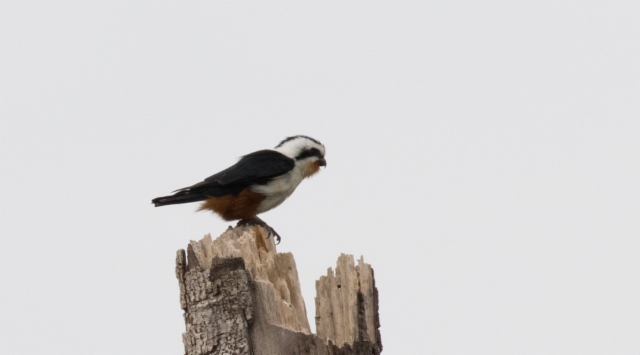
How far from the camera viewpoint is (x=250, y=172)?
9336 mm

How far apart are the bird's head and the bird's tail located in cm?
124

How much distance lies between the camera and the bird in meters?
9.18

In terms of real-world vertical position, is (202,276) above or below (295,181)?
below

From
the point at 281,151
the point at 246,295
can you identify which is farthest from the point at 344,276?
the point at 281,151

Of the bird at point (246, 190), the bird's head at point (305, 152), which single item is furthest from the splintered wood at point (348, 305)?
the bird's head at point (305, 152)

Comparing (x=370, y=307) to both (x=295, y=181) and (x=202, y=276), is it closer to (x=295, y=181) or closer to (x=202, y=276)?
(x=202, y=276)

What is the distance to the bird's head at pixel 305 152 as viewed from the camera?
9992 mm

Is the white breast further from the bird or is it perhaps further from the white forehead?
the white forehead

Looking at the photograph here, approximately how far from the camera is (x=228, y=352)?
Result: 5676mm

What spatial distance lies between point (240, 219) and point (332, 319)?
3534 mm

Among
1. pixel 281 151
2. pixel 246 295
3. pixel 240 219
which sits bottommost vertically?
pixel 246 295

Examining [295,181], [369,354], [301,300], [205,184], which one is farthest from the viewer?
[295,181]

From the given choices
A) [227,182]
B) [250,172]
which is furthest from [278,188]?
[227,182]

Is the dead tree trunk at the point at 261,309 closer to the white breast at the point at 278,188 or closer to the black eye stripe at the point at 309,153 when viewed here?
the white breast at the point at 278,188
